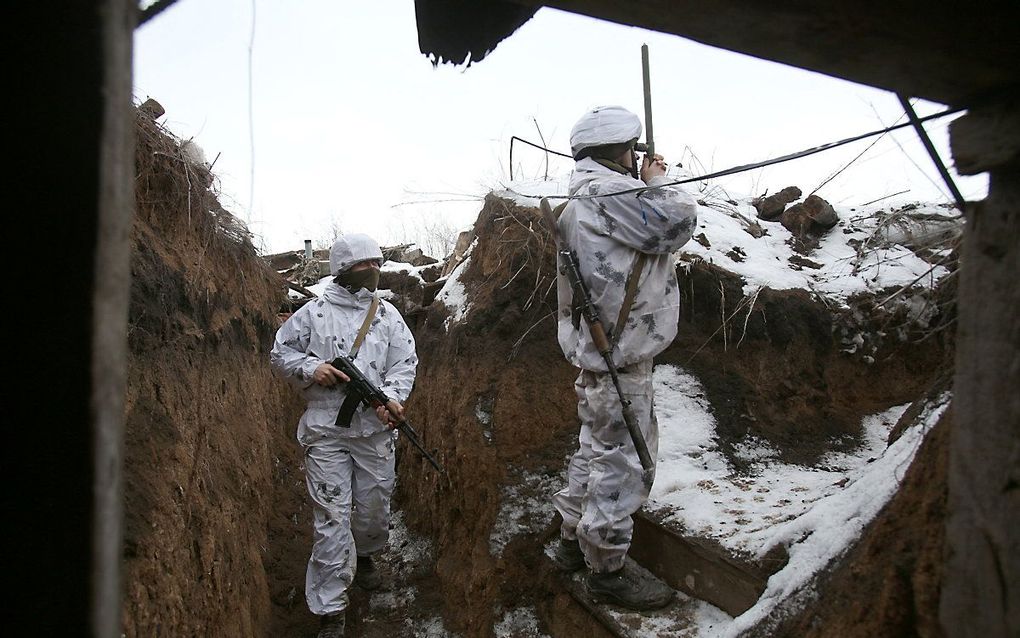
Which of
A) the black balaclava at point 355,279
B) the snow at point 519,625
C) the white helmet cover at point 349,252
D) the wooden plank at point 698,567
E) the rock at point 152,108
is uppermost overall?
the rock at point 152,108

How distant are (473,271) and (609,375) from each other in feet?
10.2

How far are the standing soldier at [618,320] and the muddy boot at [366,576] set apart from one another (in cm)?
202

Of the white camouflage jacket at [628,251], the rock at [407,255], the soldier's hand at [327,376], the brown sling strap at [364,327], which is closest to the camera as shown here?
the white camouflage jacket at [628,251]

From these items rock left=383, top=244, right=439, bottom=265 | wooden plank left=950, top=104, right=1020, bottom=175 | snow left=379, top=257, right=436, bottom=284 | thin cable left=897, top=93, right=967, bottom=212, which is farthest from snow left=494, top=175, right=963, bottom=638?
rock left=383, top=244, right=439, bottom=265

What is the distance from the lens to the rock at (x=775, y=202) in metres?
6.93

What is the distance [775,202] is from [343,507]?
16.6ft

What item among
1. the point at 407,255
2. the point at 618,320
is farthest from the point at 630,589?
the point at 407,255

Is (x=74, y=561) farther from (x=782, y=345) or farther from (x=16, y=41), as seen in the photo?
(x=782, y=345)

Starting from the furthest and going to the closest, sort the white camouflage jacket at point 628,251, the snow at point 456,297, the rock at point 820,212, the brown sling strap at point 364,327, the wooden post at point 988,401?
the rock at point 820,212 → the snow at point 456,297 → the brown sling strap at point 364,327 → the white camouflage jacket at point 628,251 → the wooden post at point 988,401

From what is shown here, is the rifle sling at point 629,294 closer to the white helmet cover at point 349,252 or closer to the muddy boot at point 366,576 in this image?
the white helmet cover at point 349,252

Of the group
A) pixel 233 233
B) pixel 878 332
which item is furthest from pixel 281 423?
pixel 878 332

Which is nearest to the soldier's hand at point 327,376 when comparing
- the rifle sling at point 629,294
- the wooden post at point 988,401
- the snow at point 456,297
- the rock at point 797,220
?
the snow at point 456,297

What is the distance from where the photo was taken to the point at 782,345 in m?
5.16

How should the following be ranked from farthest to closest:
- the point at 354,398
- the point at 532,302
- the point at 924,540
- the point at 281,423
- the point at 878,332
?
the point at 281,423 → the point at 532,302 → the point at 878,332 → the point at 354,398 → the point at 924,540
